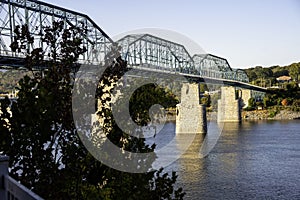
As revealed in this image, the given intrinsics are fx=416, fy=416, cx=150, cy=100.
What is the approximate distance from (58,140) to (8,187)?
214 cm

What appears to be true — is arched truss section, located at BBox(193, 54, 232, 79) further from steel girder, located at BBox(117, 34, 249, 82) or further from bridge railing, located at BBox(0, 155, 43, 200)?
bridge railing, located at BBox(0, 155, 43, 200)

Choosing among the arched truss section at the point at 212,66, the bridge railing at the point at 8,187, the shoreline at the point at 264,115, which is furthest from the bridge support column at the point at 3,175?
the shoreline at the point at 264,115

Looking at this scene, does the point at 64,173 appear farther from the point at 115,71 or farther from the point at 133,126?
the point at 115,71

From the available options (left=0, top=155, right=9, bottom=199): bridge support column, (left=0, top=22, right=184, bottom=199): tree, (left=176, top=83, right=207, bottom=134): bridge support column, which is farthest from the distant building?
(left=0, top=155, right=9, bottom=199): bridge support column

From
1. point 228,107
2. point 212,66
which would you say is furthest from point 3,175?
point 212,66

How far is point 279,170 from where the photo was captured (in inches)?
734

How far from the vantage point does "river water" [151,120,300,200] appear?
14.6 metres

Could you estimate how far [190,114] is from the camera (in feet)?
142

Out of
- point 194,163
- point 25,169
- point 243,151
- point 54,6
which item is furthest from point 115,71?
point 54,6

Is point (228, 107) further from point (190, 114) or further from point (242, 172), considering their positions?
point (242, 172)

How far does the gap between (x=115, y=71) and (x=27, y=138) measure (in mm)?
1368

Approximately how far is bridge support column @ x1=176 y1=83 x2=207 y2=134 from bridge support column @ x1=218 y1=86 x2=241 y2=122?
16129mm

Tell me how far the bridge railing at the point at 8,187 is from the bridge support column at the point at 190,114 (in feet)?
127

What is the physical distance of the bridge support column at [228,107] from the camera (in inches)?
2363
